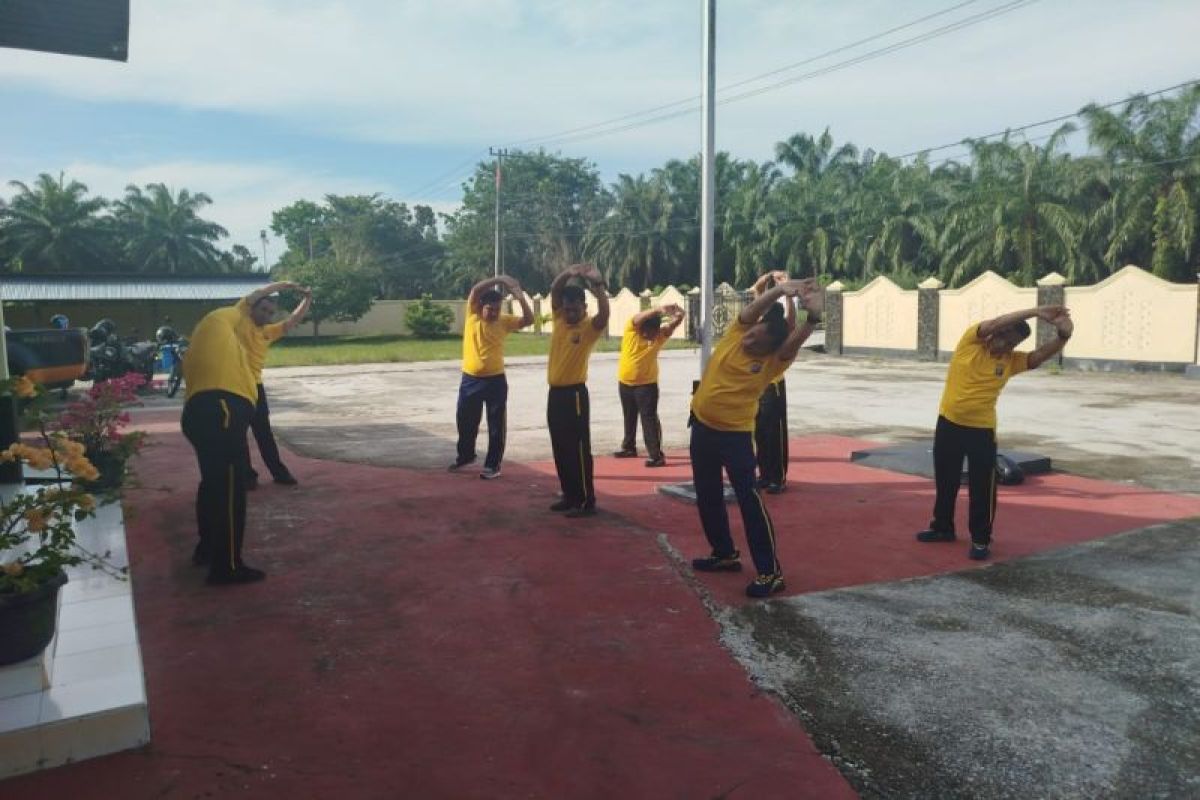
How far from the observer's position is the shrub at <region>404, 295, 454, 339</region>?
4100 centimetres

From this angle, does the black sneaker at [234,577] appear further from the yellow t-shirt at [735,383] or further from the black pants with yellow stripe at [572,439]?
the yellow t-shirt at [735,383]

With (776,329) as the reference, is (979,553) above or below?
below

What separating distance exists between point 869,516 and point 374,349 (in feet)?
90.8

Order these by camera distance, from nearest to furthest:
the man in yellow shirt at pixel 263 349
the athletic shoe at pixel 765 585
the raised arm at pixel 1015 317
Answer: the athletic shoe at pixel 765 585, the raised arm at pixel 1015 317, the man in yellow shirt at pixel 263 349

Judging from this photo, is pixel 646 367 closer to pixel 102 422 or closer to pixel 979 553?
pixel 979 553

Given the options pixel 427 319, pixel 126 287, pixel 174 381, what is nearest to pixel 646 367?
pixel 174 381

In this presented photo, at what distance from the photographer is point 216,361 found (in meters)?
5.00

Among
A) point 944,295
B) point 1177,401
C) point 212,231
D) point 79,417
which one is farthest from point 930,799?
point 212,231

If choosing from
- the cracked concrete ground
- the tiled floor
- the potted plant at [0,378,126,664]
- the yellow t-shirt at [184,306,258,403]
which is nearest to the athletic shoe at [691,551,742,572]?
the cracked concrete ground

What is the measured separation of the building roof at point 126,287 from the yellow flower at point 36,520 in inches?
1163

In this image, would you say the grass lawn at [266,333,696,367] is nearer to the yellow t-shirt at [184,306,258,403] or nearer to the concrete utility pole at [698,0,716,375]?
the concrete utility pole at [698,0,716,375]

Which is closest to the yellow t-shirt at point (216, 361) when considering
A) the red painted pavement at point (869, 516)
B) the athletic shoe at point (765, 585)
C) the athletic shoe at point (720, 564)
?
the athletic shoe at point (720, 564)

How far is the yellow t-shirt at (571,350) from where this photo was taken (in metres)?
6.56

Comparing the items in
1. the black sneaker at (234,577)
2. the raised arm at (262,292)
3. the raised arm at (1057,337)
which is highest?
the raised arm at (262,292)
